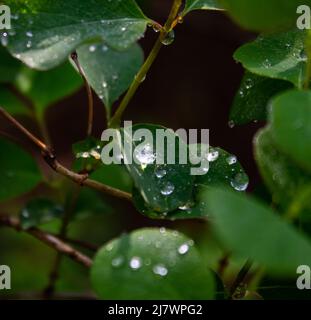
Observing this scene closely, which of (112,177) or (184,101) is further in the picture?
(184,101)

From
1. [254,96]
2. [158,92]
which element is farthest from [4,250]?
[254,96]

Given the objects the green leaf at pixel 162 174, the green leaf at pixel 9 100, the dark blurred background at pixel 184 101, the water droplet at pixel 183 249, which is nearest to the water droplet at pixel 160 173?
the green leaf at pixel 162 174

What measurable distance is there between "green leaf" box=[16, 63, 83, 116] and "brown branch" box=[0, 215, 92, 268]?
0.26m

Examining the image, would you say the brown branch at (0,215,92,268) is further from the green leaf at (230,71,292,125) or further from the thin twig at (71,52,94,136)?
the green leaf at (230,71,292,125)

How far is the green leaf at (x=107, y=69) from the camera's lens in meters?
0.83

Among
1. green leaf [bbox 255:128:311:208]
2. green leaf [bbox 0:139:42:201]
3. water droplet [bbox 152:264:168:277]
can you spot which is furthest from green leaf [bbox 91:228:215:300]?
green leaf [bbox 0:139:42:201]

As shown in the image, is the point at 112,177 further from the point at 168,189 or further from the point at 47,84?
the point at 168,189

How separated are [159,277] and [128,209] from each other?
72.2 inches

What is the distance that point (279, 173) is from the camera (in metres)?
0.60

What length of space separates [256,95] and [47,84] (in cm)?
54

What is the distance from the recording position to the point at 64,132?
2.70 meters
